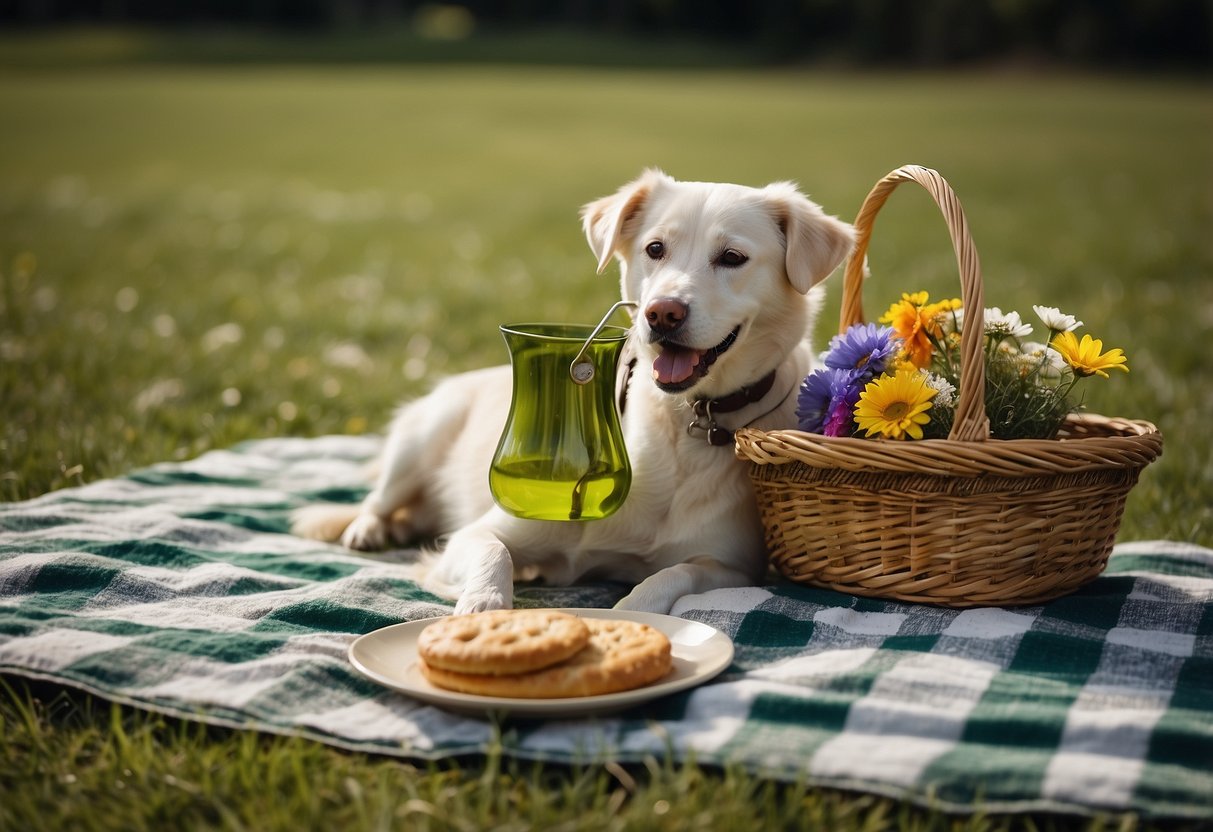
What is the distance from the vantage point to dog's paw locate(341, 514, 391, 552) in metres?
3.96

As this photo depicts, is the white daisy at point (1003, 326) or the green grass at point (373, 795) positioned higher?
the white daisy at point (1003, 326)

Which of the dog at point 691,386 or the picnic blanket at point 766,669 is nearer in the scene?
the picnic blanket at point 766,669

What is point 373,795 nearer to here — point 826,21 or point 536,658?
→ point 536,658

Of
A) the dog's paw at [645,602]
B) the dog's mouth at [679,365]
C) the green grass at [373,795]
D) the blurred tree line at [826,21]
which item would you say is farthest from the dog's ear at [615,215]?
the blurred tree line at [826,21]

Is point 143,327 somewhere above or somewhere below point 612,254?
below

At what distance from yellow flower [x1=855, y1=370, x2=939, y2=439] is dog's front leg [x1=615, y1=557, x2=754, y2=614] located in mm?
603

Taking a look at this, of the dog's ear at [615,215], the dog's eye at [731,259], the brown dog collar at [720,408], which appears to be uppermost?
the dog's ear at [615,215]

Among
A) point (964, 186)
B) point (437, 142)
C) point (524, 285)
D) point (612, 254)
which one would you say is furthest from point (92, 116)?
point (612, 254)

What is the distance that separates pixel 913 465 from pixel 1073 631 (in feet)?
1.93

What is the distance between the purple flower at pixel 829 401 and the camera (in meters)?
3.15

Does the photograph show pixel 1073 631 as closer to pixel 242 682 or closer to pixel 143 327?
pixel 242 682

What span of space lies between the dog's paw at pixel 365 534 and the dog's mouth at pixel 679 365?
4.45 ft

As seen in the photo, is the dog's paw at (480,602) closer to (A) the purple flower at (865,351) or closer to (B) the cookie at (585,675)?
(B) the cookie at (585,675)

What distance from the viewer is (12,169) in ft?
56.1
